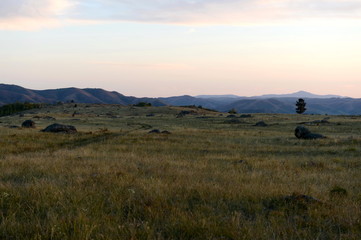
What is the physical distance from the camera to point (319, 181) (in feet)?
37.4

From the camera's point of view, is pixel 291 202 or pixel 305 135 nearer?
pixel 291 202

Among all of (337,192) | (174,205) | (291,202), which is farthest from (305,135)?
(174,205)

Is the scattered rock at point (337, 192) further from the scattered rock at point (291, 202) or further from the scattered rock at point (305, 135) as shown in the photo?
the scattered rock at point (305, 135)

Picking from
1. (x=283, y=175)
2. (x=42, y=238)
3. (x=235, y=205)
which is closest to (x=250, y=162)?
(x=283, y=175)

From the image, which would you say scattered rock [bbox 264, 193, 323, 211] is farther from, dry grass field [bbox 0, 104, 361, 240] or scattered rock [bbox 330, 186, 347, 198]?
scattered rock [bbox 330, 186, 347, 198]

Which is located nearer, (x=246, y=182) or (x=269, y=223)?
(x=269, y=223)

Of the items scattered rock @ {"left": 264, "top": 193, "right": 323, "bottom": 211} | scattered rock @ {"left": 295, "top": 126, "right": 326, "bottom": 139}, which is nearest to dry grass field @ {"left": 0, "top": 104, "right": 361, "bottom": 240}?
scattered rock @ {"left": 264, "top": 193, "right": 323, "bottom": 211}

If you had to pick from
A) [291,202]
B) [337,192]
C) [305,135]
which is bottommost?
[305,135]

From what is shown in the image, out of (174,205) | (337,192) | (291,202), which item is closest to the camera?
(174,205)

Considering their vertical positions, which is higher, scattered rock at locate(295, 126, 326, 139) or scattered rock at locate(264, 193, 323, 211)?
scattered rock at locate(264, 193, 323, 211)

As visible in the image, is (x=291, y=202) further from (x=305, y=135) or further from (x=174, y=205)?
(x=305, y=135)

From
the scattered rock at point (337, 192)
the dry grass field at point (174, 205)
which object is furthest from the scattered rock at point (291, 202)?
the scattered rock at point (337, 192)

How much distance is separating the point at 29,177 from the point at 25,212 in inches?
156

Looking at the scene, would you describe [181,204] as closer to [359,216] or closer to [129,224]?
[129,224]
